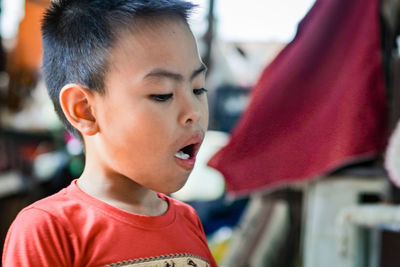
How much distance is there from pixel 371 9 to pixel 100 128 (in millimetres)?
1532

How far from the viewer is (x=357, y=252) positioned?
2.27 metres

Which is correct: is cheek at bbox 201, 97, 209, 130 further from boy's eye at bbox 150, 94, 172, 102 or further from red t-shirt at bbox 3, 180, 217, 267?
red t-shirt at bbox 3, 180, 217, 267

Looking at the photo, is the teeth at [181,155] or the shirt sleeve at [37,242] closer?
the shirt sleeve at [37,242]

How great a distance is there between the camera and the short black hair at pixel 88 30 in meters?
0.94

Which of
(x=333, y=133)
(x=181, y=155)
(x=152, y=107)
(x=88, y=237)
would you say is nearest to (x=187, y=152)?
(x=181, y=155)

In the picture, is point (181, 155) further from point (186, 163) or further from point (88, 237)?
point (88, 237)

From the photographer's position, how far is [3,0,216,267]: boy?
92 cm

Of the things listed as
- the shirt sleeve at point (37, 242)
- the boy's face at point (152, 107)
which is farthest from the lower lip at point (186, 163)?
the shirt sleeve at point (37, 242)

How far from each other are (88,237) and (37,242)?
0.30 ft

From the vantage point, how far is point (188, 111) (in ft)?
3.09

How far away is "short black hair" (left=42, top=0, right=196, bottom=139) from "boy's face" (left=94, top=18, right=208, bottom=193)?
0.07 feet

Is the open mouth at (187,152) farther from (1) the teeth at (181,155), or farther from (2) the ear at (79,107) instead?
(2) the ear at (79,107)

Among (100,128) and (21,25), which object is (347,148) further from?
(21,25)

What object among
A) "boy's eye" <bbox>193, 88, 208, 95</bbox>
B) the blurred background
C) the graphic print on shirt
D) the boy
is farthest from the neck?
the blurred background
